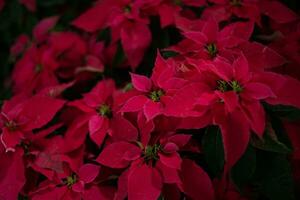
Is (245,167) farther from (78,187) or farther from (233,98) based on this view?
(78,187)

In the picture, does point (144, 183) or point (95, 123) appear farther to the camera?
point (95, 123)

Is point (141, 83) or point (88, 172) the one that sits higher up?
point (141, 83)

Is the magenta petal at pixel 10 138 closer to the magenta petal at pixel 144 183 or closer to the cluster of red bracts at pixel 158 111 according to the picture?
the cluster of red bracts at pixel 158 111

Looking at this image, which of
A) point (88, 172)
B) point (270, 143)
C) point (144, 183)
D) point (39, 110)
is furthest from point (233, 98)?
point (39, 110)

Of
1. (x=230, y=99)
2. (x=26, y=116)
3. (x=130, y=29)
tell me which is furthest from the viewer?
(x=130, y=29)

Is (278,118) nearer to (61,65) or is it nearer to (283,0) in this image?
(283,0)

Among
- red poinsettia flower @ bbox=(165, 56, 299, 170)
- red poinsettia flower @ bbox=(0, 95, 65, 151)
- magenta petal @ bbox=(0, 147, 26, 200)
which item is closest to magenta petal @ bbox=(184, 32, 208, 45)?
red poinsettia flower @ bbox=(165, 56, 299, 170)
